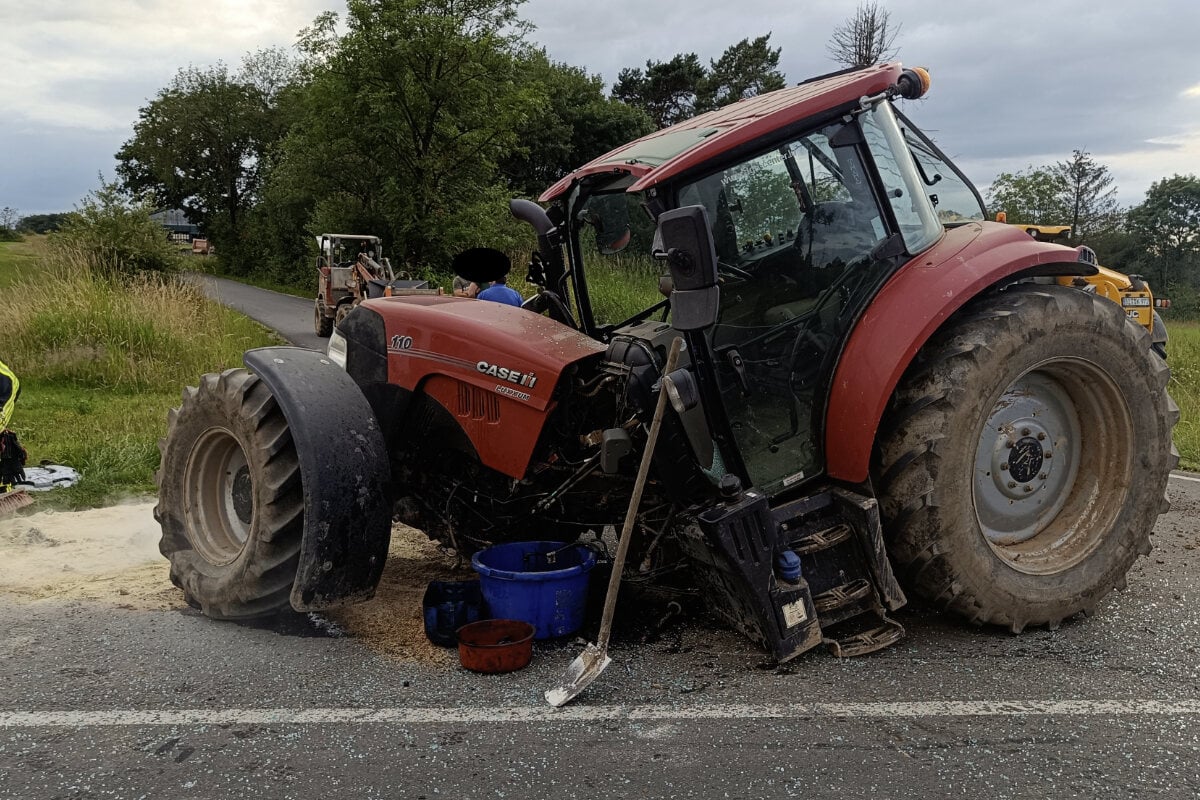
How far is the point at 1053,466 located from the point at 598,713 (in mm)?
2416

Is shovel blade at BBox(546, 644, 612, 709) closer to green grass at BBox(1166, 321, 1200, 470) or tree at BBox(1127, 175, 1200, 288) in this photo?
green grass at BBox(1166, 321, 1200, 470)

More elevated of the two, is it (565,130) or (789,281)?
(565,130)

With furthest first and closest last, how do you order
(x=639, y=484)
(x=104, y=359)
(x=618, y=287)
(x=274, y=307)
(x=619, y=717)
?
(x=274, y=307) < (x=104, y=359) < (x=618, y=287) < (x=639, y=484) < (x=619, y=717)

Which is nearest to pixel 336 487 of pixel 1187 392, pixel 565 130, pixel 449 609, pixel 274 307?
pixel 449 609

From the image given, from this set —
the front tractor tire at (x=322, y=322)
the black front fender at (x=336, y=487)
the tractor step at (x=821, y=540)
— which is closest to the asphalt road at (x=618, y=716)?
the black front fender at (x=336, y=487)

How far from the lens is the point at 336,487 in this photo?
3.66m

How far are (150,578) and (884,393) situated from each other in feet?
12.8

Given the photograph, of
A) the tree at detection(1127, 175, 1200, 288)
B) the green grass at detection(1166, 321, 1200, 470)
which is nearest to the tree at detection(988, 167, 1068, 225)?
the tree at detection(1127, 175, 1200, 288)

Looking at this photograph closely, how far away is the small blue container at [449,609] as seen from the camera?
386cm

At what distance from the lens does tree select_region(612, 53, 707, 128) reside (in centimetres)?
4159

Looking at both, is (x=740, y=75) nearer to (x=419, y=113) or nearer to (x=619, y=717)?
(x=419, y=113)

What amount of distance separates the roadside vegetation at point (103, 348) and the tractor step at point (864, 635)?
5.35 metres

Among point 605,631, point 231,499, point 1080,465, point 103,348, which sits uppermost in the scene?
point 103,348

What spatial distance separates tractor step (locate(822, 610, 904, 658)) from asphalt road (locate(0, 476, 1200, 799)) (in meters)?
0.07
